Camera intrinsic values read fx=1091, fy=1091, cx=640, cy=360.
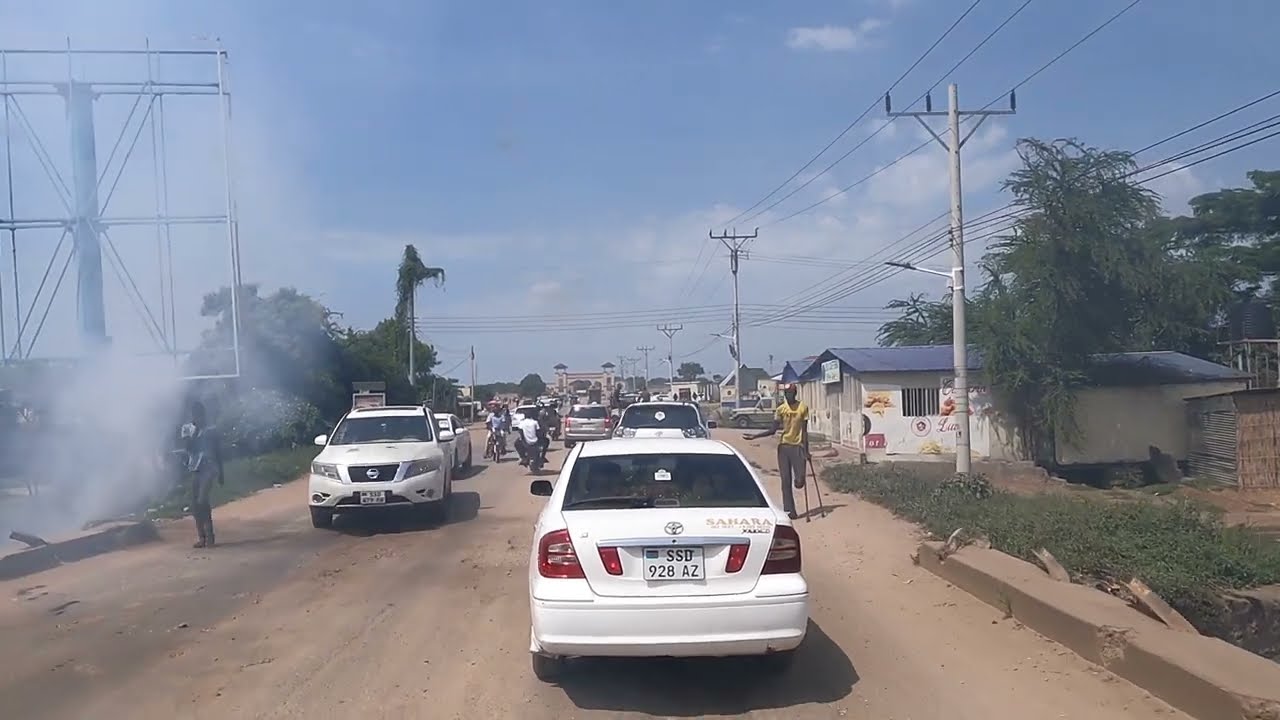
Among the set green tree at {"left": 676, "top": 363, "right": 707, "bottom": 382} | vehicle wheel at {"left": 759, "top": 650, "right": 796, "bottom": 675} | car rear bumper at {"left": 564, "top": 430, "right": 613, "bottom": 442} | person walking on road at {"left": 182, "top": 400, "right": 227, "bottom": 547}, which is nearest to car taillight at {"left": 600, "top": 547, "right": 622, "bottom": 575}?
vehicle wheel at {"left": 759, "top": 650, "right": 796, "bottom": 675}

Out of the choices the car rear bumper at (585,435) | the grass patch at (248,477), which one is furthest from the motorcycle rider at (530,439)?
the car rear bumper at (585,435)

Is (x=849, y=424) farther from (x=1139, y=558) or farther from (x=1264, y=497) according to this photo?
(x=1139, y=558)

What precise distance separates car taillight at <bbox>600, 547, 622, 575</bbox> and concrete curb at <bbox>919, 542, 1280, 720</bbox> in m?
3.21

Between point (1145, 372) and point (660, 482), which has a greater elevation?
point (1145, 372)

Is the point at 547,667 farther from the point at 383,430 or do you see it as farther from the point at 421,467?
the point at 383,430

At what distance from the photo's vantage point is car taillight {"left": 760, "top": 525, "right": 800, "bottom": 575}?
254 inches

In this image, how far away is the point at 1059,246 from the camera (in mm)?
27594

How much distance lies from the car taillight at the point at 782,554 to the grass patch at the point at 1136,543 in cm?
422

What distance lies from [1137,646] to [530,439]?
60.8ft

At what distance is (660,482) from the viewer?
761cm

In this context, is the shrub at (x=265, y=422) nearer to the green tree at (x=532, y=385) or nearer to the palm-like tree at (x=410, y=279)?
the palm-like tree at (x=410, y=279)

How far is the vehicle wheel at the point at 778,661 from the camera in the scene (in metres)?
6.88

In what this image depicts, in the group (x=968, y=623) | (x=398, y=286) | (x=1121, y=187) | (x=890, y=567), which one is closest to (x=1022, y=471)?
(x=1121, y=187)

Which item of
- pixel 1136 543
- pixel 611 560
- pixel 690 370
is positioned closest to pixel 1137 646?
pixel 611 560
